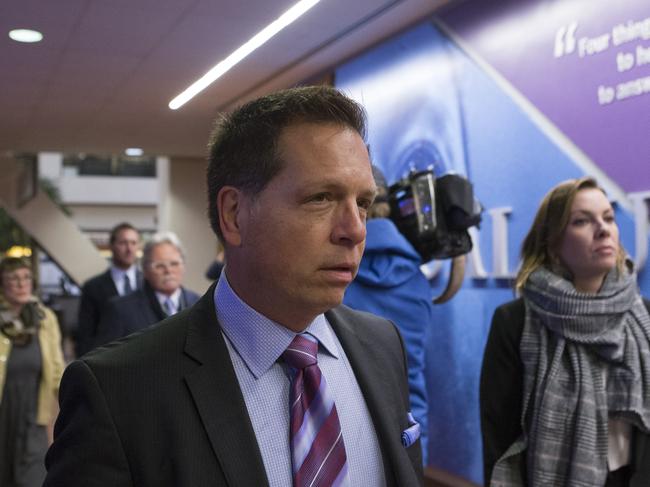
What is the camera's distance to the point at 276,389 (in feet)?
3.90

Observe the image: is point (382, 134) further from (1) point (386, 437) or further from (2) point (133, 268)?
(1) point (386, 437)

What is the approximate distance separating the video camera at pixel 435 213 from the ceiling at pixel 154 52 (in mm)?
2492

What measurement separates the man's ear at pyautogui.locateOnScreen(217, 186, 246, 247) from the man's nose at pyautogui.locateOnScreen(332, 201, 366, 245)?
0.17 m

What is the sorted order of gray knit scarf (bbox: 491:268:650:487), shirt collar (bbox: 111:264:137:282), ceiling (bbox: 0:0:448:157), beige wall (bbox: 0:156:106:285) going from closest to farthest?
gray knit scarf (bbox: 491:268:650:487), ceiling (bbox: 0:0:448:157), shirt collar (bbox: 111:264:137:282), beige wall (bbox: 0:156:106:285)

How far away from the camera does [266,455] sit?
1134 millimetres

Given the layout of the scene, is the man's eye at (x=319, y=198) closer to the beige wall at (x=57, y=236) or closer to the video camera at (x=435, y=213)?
the video camera at (x=435, y=213)

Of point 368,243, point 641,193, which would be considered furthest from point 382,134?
point 368,243

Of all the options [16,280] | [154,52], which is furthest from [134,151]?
[16,280]

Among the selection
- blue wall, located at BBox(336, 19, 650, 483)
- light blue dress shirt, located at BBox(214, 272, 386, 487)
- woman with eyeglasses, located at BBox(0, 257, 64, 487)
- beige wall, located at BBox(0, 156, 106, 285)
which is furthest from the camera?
beige wall, located at BBox(0, 156, 106, 285)

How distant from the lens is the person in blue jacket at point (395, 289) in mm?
2748

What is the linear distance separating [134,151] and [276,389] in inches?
424

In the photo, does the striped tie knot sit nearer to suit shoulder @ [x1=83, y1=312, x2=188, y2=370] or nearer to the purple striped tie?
the purple striped tie

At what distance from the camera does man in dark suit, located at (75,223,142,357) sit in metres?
5.12

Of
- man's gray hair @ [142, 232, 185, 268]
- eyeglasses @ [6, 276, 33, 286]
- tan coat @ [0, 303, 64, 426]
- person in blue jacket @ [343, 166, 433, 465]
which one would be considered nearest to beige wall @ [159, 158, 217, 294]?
eyeglasses @ [6, 276, 33, 286]
